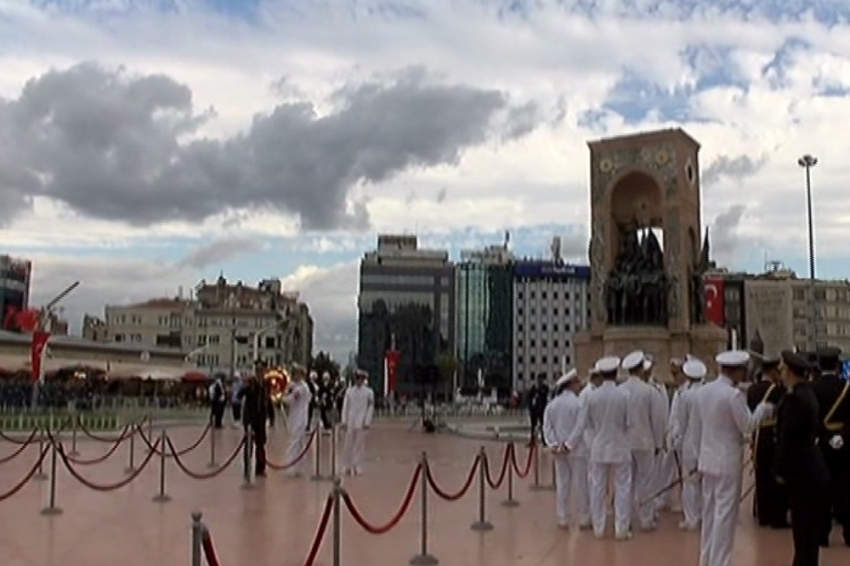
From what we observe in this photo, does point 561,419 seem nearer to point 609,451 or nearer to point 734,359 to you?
point 609,451

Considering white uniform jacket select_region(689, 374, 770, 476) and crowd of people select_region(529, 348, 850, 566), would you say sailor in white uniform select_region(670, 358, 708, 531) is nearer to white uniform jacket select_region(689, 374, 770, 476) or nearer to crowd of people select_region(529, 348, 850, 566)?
crowd of people select_region(529, 348, 850, 566)

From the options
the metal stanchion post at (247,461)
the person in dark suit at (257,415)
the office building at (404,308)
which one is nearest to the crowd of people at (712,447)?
the metal stanchion post at (247,461)

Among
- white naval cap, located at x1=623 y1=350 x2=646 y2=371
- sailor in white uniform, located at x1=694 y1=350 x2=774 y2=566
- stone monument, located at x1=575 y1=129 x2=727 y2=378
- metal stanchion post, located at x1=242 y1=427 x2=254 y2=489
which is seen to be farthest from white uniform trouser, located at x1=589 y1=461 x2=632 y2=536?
stone monument, located at x1=575 y1=129 x2=727 y2=378

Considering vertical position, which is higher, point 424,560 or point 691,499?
point 691,499

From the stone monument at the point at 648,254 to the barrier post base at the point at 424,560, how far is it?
24189 mm

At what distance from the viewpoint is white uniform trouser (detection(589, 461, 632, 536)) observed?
1009 centimetres

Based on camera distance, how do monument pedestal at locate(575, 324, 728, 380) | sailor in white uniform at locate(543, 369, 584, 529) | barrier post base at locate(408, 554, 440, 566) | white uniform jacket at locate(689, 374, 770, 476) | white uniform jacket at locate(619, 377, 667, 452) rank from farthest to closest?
monument pedestal at locate(575, 324, 728, 380) → sailor in white uniform at locate(543, 369, 584, 529) → white uniform jacket at locate(619, 377, 667, 452) → barrier post base at locate(408, 554, 440, 566) → white uniform jacket at locate(689, 374, 770, 476)

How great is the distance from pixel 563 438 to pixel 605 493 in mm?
1103

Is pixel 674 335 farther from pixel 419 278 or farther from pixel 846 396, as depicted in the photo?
pixel 419 278

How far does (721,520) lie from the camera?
7953mm

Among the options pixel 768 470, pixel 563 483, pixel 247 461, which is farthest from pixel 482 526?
pixel 247 461

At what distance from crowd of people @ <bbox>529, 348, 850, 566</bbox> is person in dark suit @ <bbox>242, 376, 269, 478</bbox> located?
17.1ft

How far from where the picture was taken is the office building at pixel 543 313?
13375 cm

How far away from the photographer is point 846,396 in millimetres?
9375
